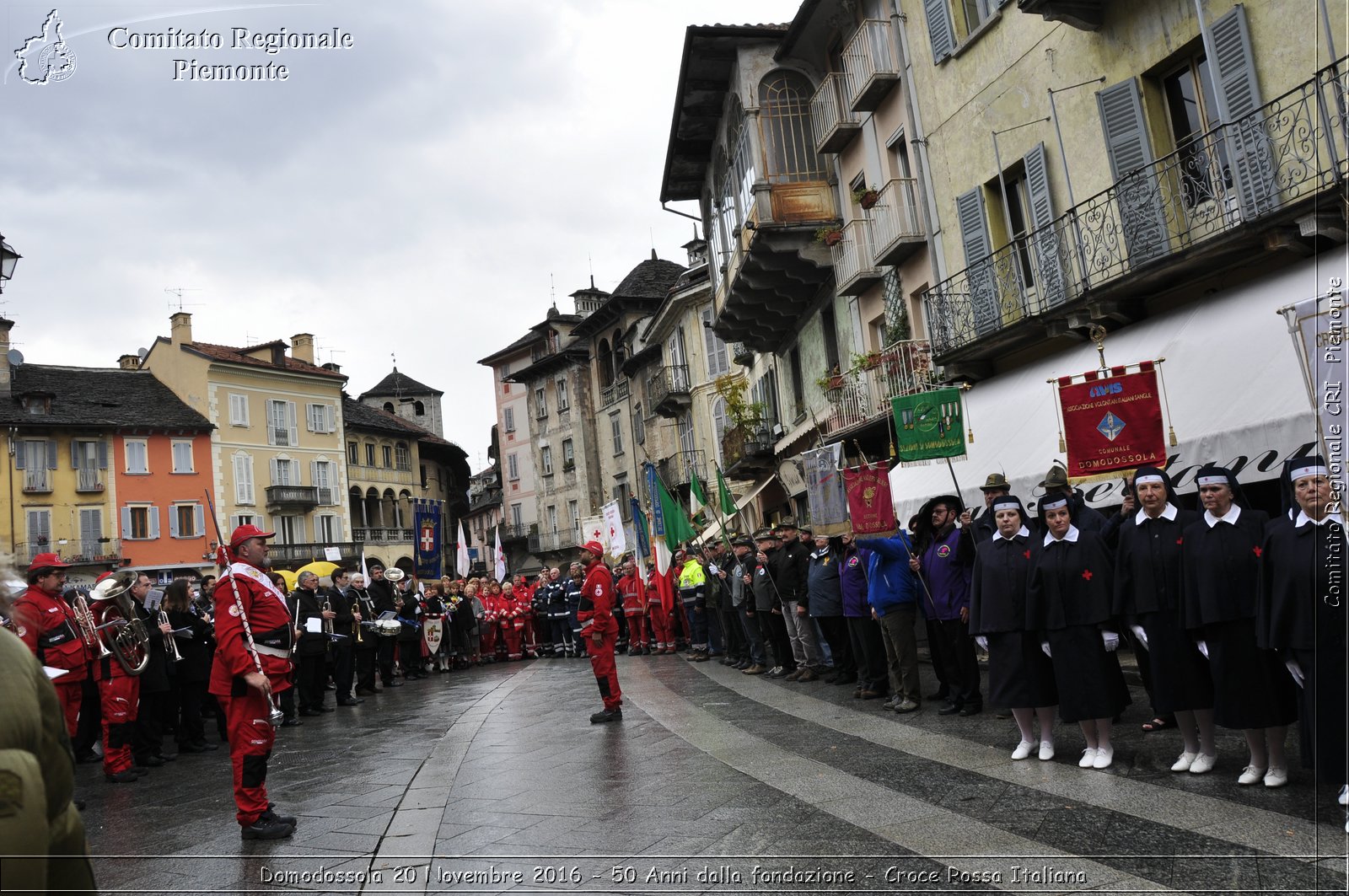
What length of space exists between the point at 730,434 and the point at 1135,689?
24.0 meters

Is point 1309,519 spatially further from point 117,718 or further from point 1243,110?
point 117,718

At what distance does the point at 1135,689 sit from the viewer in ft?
36.4

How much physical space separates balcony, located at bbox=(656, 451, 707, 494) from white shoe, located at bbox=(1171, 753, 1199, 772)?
37343 mm

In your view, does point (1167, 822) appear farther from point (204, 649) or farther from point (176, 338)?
point (176, 338)

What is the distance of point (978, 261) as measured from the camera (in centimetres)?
1748

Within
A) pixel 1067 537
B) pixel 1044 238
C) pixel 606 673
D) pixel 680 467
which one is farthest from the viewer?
pixel 680 467

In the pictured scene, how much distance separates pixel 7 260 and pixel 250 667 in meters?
4.47

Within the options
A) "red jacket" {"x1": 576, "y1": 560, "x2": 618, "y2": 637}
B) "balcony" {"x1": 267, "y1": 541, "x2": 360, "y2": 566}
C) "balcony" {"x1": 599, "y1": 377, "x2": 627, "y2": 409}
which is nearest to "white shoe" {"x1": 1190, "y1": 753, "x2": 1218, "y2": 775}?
"red jacket" {"x1": 576, "y1": 560, "x2": 618, "y2": 637}

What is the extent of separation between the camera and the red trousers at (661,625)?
23547 millimetres

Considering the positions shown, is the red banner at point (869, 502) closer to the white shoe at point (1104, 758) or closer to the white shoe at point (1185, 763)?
the white shoe at point (1104, 758)

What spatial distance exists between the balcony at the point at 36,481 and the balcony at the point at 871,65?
145 feet

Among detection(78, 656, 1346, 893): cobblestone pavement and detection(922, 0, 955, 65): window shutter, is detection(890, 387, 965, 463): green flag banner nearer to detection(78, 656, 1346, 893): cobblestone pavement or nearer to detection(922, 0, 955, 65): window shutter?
detection(78, 656, 1346, 893): cobblestone pavement

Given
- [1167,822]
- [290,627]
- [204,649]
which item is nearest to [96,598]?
[204,649]

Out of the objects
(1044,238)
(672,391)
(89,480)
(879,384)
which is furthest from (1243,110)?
(89,480)
